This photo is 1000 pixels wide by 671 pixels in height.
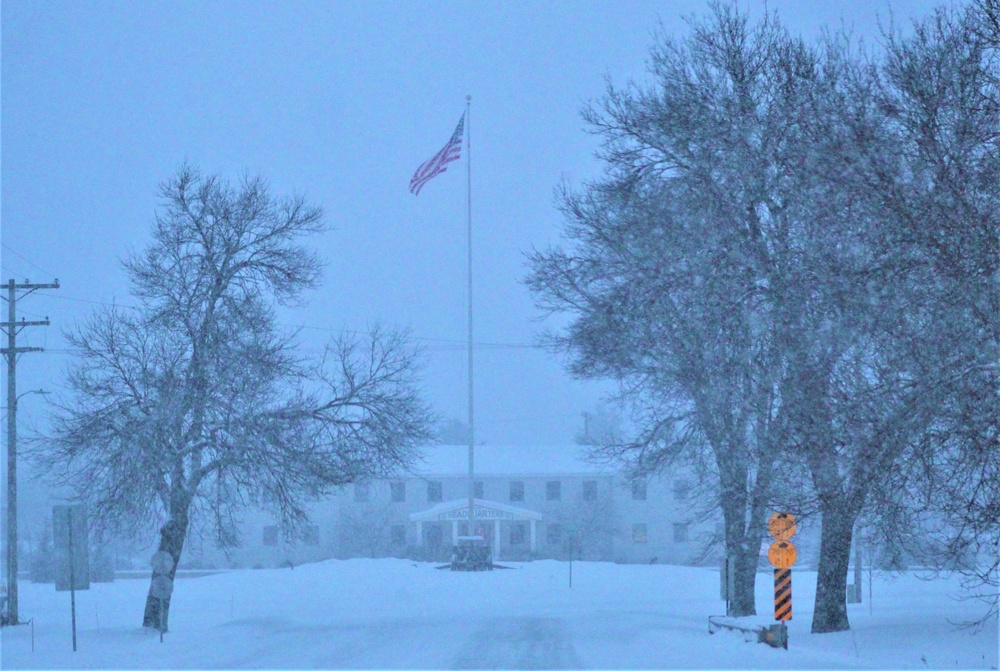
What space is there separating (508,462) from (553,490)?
4381 mm

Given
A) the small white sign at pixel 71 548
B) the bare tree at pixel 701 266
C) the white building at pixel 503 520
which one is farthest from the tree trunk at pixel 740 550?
the white building at pixel 503 520

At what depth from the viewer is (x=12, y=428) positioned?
27828 mm

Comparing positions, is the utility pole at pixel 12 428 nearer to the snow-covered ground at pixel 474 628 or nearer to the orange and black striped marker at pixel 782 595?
the snow-covered ground at pixel 474 628

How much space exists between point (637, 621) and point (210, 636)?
8661 mm

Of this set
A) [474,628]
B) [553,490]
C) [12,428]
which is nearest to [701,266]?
[474,628]

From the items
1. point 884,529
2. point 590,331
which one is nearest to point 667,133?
point 590,331

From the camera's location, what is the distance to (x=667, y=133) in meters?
18.8

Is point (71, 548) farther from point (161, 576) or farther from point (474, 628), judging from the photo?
point (474, 628)

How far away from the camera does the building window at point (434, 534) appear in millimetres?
64312

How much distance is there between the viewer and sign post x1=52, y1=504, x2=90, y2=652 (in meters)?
18.2

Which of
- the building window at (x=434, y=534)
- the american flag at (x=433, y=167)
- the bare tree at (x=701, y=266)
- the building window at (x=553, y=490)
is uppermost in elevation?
the american flag at (x=433, y=167)

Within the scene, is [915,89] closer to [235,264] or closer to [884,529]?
[884,529]

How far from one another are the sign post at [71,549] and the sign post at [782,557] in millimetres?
11162

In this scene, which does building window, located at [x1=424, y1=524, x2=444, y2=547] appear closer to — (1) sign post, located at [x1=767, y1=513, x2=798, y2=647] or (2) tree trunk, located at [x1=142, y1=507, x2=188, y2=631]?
(2) tree trunk, located at [x1=142, y1=507, x2=188, y2=631]
